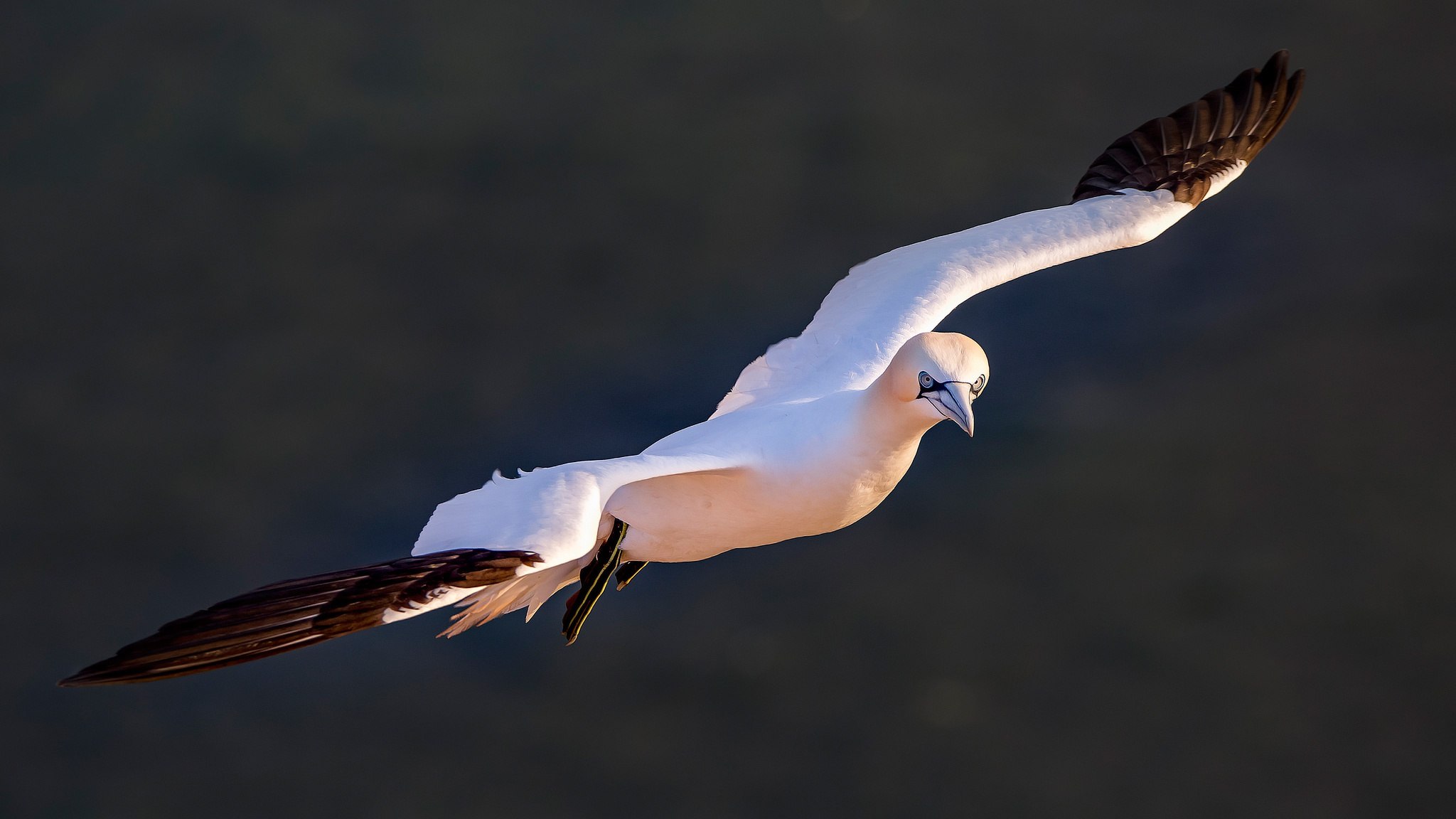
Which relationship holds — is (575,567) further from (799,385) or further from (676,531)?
(799,385)

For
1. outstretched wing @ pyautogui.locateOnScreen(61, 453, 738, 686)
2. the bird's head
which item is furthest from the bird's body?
outstretched wing @ pyautogui.locateOnScreen(61, 453, 738, 686)

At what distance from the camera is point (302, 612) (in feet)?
17.9

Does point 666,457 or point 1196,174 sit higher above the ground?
point 1196,174

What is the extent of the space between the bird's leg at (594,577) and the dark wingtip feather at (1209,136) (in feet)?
11.0

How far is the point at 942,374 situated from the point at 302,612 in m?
2.50

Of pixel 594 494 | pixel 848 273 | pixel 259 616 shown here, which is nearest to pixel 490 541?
pixel 594 494

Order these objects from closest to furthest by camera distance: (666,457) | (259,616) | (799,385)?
(259,616), (666,457), (799,385)

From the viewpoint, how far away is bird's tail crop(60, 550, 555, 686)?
5203 mm

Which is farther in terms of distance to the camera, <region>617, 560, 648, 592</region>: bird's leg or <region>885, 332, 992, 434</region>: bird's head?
<region>617, 560, 648, 592</region>: bird's leg

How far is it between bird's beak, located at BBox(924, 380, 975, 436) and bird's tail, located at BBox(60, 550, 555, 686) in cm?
170

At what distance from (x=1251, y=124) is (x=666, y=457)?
436cm

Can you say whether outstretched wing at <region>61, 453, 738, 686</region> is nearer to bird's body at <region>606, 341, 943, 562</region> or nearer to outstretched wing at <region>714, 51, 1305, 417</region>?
bird's body at <region>606, 341, 943, 562</region>

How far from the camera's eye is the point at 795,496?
275 inches

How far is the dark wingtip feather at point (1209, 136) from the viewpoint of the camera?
9.07 m
